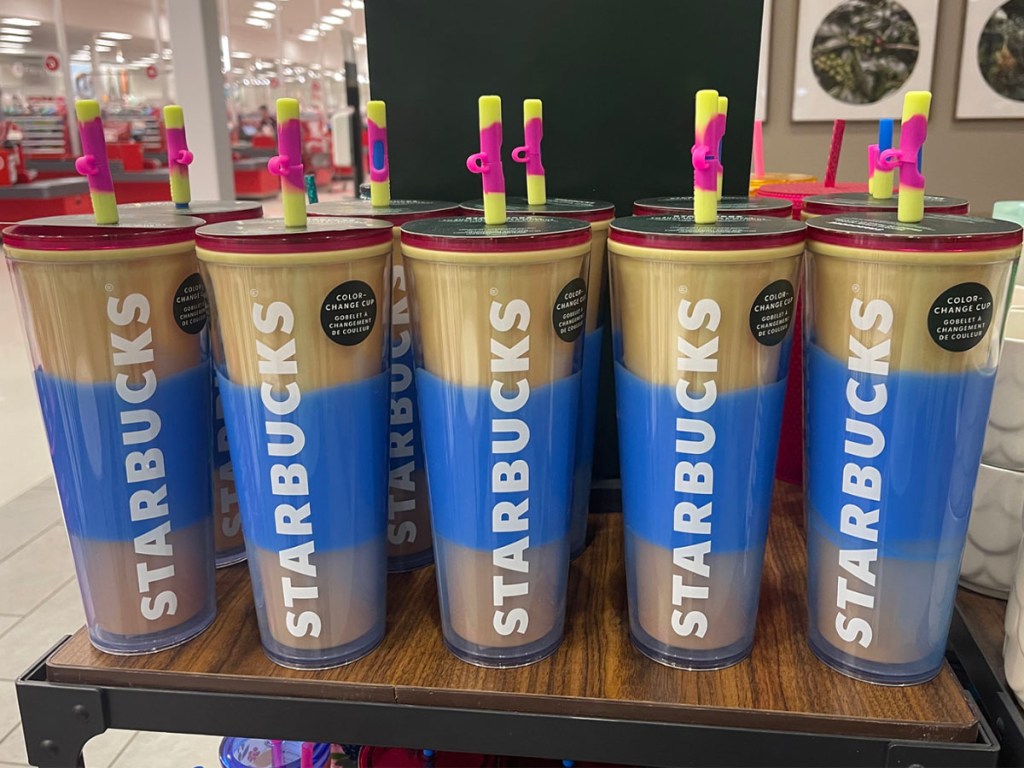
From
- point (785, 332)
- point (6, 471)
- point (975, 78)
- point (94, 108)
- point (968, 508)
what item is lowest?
point (6, 471)

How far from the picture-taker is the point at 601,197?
3.56ft

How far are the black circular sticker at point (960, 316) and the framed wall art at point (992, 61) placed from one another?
4.03 m

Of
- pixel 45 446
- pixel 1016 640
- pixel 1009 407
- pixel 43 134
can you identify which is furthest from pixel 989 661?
pixel 43 134

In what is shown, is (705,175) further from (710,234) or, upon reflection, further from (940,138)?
(940,138)

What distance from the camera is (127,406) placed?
2.36ft

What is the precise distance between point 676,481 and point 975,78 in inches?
162

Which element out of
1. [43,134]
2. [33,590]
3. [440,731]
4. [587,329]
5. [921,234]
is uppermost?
[43,134]

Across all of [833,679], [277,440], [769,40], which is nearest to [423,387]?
[277,440]

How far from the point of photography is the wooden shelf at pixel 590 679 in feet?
2.28

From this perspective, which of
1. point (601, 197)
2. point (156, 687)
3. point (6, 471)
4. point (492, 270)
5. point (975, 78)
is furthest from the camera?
point (975, 78)

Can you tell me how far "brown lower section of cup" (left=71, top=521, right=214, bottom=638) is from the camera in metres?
0.76

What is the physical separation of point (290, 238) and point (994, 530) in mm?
724

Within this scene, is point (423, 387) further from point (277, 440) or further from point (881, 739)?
point (881, 739)

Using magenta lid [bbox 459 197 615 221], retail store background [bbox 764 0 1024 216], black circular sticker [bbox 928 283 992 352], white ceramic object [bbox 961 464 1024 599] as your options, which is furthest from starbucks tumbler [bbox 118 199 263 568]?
retail store background [bbox 764 0 1024 216]
